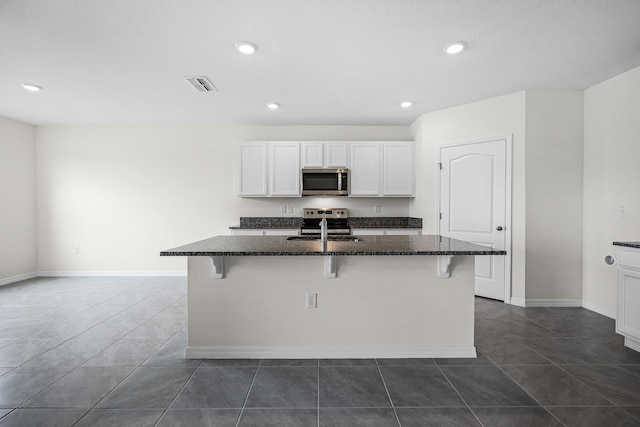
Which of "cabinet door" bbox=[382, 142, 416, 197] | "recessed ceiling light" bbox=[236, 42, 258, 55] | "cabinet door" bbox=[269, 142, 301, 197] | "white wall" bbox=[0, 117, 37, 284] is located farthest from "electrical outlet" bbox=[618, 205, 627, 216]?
"white wall" bbox=[0, 117, 37, 284]

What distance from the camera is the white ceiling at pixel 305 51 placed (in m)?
2.11

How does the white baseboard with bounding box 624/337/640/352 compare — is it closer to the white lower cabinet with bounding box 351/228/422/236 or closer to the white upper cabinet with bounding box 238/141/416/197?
the white lower cabinet with bounding box 351/228/422/236

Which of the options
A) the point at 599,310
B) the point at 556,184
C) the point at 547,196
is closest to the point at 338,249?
the point at 547,196

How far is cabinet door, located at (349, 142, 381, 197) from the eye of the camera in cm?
484

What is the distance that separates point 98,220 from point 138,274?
1.16m

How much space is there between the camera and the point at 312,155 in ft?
15.9

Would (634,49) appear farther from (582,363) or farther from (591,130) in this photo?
(582,363)

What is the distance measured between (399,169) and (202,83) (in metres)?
3.08

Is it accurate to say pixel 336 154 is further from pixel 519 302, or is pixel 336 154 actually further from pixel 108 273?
pixel 108 273

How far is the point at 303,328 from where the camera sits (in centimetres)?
244

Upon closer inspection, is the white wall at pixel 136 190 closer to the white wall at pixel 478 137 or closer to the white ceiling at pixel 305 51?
the white wall at pixel 478 137

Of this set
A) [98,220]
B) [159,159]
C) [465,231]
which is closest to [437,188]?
[465,231]

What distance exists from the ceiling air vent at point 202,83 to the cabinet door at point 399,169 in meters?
2.70

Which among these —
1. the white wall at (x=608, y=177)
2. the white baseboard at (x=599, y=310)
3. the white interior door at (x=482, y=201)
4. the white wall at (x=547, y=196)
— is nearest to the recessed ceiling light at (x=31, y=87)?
the white interior door at (x=482, y=201)
